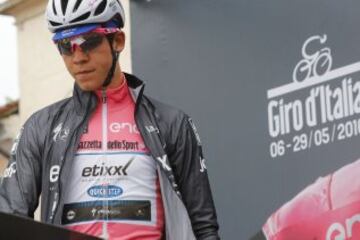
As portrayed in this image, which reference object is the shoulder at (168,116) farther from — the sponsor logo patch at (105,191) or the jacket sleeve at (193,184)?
the sponsor logo patch at (105,191)

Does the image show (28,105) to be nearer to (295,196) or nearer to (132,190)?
(295,196)

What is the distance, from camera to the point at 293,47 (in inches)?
227

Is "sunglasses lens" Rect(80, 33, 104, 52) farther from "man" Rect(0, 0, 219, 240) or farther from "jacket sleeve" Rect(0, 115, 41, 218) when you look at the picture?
"jacket sleeve" Rect(0, 115, 41, 218)

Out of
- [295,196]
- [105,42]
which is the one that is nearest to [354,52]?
[295,196]

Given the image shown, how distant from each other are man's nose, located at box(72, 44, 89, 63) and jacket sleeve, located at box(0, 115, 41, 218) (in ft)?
0.93

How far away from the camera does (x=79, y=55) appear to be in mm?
3973

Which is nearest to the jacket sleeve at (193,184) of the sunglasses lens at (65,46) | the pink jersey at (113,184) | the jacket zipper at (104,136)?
the pink jersey at (113,184)

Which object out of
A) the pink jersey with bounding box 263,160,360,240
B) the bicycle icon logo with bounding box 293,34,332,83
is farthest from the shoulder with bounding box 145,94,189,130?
the bicycle icon logo with bounding box 293,34,332,83

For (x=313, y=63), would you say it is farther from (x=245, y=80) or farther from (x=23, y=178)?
(x=23, y=178)

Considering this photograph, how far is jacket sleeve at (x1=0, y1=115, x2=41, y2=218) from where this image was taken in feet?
12.9

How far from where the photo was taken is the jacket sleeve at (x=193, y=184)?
13.1 feet

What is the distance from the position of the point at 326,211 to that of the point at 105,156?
1776 mm

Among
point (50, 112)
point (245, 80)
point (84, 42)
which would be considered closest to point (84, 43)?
point (84, 42)

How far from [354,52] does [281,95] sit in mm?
499
